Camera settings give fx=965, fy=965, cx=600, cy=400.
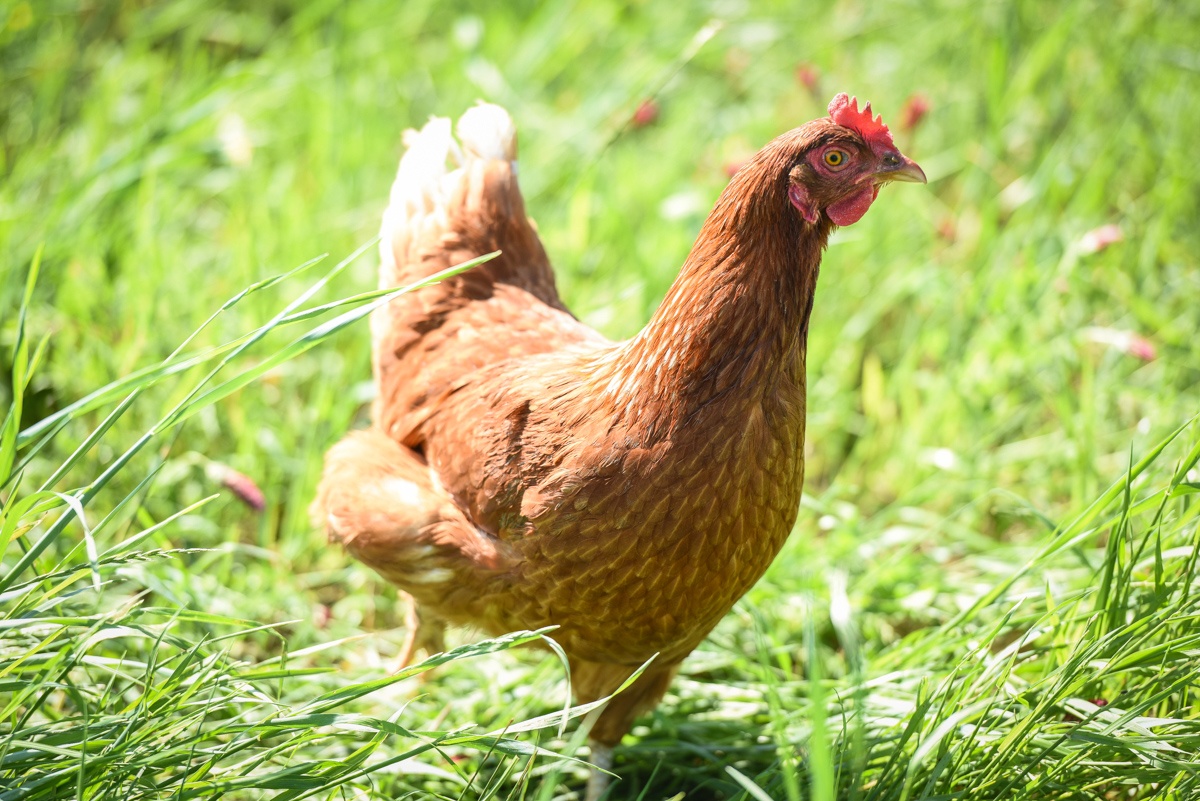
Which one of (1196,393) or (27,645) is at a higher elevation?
(1196,393)

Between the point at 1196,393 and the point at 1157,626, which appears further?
the point at 1196,393

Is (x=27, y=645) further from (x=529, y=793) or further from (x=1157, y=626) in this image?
(x=1157, y=626)

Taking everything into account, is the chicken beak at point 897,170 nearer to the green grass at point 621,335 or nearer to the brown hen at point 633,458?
the brown hen at point 633,458

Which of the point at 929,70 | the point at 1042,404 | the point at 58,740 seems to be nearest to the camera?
the point at 58,740

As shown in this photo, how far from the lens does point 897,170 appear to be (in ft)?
6.40

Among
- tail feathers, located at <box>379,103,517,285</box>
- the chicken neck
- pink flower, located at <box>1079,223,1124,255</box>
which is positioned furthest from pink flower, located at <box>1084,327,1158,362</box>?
tail feathers, located at <box>379,103,517,285</box>

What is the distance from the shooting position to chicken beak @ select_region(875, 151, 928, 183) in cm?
194

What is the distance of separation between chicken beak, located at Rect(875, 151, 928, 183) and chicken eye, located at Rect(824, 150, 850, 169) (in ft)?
0.28

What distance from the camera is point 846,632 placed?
210 cm

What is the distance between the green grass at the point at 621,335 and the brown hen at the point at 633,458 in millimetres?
234

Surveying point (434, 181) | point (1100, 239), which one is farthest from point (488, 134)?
point (1100, 239)

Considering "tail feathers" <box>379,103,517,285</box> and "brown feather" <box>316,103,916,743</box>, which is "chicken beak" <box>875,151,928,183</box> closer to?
"brown feather" <box>316,103,916,743</box>

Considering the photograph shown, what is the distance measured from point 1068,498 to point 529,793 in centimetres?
201

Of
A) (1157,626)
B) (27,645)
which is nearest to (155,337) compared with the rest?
(27,645)
